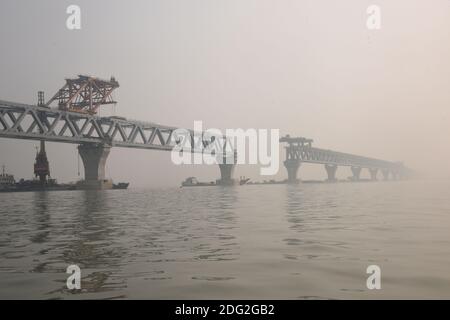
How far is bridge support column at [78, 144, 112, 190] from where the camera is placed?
100613mm

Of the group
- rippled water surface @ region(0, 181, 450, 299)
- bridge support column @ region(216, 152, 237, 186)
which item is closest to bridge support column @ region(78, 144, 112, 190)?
bridge support column @ region(216, 152, 237, 186)

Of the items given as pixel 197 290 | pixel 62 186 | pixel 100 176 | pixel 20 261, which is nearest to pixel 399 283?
pixel 197 290

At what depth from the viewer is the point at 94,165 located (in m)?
103

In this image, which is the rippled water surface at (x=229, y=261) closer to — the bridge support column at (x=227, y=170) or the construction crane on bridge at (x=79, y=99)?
the construction crane on bridge at (x=79, y=99)

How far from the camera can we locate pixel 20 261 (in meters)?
11.7

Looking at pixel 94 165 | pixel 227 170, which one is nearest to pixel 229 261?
pixel 94 165

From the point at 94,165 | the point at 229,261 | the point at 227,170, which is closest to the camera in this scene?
the point at 229,261

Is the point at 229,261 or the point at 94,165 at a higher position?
the point at 94,165

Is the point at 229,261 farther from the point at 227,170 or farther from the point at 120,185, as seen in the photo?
the point at 227,170
